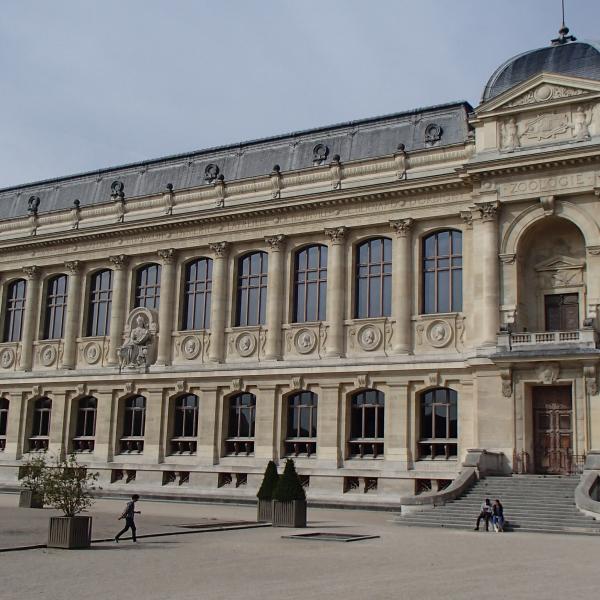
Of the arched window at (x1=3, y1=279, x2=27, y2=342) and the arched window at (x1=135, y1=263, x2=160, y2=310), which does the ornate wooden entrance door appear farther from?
the arched window at (x1=3, y1=279, x2=27, y2=342)

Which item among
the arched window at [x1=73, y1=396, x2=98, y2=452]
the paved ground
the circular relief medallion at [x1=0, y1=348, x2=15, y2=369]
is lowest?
the paved ground

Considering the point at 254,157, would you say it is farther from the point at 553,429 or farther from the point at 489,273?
the point at 553,429

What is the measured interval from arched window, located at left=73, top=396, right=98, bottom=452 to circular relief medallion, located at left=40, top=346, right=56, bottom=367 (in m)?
3.31

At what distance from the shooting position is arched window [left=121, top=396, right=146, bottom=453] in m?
47.5

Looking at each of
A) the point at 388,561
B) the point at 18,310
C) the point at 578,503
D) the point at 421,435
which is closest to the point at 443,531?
Result: the point at 578,503

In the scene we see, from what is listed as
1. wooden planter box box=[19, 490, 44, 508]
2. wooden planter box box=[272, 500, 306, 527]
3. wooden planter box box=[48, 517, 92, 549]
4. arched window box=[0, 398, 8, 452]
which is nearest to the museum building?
arched window box=[0, 398, 8, 452]

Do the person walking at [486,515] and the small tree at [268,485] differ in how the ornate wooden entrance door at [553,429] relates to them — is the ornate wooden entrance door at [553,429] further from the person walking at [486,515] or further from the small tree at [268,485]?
the small tree at [268,485]

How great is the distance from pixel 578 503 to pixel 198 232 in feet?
83.5

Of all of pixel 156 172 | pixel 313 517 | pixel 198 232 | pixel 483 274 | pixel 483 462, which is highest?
pixel 156 172

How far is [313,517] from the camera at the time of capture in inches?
1332

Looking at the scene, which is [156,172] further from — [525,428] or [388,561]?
[388,561]

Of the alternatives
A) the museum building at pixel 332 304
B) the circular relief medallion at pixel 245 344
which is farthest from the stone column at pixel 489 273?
the circular relief medallion at pixel 245 344

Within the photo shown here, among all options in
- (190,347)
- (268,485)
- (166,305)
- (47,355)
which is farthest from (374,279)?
(47,355)

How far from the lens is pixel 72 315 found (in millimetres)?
50750
